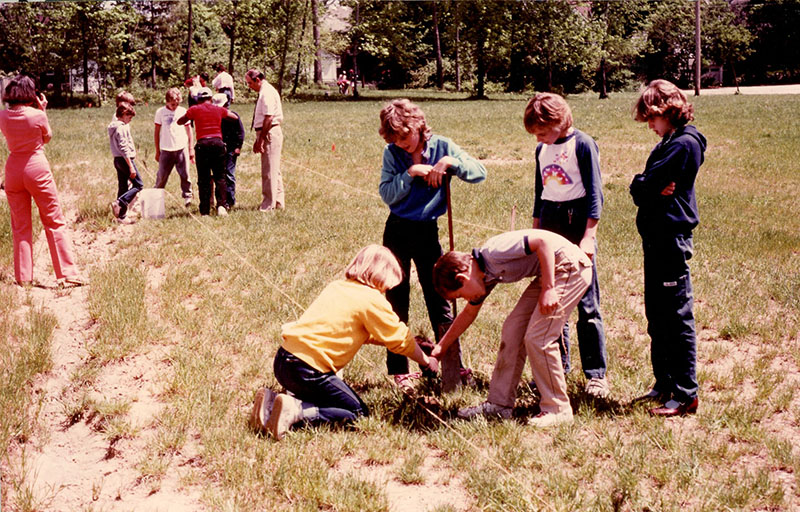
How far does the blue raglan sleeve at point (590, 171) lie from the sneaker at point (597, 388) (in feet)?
3.96

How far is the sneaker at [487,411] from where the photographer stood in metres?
4.88

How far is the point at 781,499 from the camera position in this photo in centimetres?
385

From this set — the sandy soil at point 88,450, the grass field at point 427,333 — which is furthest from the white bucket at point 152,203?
the sandy soil at point 88,450

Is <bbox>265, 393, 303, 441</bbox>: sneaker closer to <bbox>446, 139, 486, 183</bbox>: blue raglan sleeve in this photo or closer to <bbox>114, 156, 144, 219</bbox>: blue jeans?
<bbox>446, 139, 486, 183</bbox>: blue raglan sleeve

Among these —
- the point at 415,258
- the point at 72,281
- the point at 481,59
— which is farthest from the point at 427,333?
the point at 481,59

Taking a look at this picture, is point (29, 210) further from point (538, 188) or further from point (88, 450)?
point (538, 188)

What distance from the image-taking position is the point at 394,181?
5.14 metres

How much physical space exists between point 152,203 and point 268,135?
211 cm

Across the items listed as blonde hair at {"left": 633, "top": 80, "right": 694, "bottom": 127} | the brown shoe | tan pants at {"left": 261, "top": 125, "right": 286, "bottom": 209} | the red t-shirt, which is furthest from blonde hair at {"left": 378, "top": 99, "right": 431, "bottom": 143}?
tan pants at {"left": 261, "top": 125, "right": 286, "bottom": 209}

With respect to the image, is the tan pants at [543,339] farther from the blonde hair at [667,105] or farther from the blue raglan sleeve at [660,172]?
the blonde hair at [667,105]

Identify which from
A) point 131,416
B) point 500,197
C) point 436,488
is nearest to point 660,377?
point 436,488

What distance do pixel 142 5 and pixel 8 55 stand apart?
1136cm

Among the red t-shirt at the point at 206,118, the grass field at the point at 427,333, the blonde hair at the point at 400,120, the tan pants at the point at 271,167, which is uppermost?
the red t-shirt at the point at 206,118

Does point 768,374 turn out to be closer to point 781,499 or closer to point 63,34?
point 781,499
